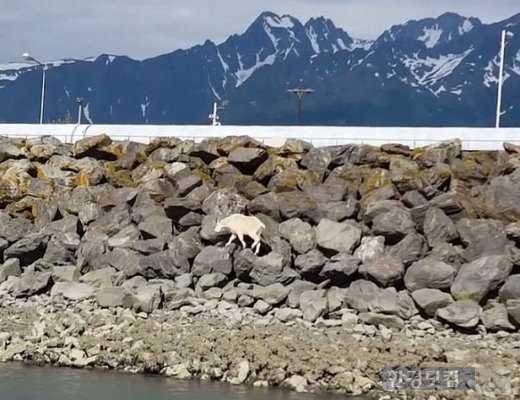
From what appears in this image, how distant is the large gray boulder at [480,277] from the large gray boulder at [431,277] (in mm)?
178

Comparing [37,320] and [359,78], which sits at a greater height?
[359,78]

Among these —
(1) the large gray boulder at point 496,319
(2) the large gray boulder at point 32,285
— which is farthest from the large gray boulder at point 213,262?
(1) the large gray boulder at point 496,319

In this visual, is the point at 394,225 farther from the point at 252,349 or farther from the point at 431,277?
the point at 252,349

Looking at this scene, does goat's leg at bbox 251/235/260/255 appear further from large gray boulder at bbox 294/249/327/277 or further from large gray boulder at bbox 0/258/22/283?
large gray boulder at bbox 0/258/22/283

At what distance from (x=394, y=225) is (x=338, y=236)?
1.26 m

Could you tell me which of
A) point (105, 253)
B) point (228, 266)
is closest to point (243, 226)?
point (228, 266)

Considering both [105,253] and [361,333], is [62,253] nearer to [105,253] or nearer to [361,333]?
[105,253]

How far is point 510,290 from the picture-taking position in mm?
19781

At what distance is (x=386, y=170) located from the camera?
25.0m

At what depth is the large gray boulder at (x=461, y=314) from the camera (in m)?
19.0

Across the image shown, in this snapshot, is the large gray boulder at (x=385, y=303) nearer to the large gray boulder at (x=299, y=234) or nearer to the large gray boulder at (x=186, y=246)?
the large gray boulder at (x=299, y=234)

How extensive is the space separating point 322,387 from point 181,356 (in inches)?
107

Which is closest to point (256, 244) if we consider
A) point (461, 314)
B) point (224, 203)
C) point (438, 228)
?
point (224, 203)

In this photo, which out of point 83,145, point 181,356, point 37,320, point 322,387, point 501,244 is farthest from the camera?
point 83,145
